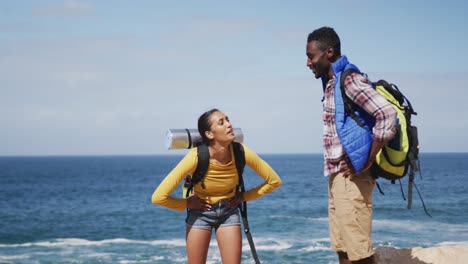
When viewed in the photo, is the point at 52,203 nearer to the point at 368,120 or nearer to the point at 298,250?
the point at 298,250

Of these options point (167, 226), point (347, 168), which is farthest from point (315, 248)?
point (347, 168)

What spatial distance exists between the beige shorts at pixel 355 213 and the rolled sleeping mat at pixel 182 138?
1.29m

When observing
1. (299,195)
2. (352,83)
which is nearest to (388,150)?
(352,83)

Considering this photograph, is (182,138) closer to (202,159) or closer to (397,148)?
(202,159)

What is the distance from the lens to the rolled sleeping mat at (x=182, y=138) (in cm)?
486

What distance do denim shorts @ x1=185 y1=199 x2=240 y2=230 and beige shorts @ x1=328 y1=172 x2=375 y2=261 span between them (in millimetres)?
965

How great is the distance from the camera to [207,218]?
16.0ft

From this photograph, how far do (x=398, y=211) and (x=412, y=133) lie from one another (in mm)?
35965

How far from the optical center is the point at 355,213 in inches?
172

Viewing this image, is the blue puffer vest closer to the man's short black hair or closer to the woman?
the man's short black hair

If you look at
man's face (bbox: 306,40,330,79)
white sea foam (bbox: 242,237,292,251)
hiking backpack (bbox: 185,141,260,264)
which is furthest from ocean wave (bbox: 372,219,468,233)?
man's face (bbox: 306,40,330,79)

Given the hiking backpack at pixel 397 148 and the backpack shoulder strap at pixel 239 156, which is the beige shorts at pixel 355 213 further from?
the backpack shoulder strap at pixel 239 156

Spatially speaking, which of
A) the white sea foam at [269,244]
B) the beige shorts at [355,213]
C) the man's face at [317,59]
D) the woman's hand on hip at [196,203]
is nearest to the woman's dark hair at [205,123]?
the woman's hand on hip at [196,203]

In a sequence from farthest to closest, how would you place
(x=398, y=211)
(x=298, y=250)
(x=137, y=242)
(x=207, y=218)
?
(x=398, y=211), (x=137, y=242), (x=298, y=250), (x=207, y=218)
